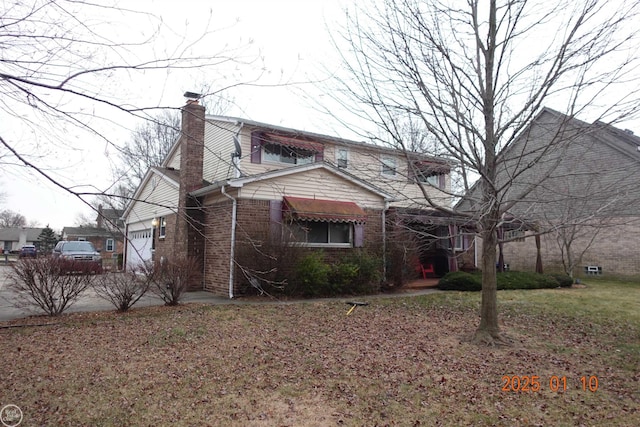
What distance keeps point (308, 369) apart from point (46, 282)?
6375 mm

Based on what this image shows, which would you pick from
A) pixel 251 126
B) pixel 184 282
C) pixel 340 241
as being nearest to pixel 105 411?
pixel 184 282

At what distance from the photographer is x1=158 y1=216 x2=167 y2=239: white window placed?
16.7 meters

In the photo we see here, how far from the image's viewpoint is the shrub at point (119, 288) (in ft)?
31.0

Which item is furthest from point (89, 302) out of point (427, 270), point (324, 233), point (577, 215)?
point (577, 215)

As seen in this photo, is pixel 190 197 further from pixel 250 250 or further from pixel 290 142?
pixel 290 142

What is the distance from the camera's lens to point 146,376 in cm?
545

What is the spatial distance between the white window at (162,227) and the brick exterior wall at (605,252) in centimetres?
1441

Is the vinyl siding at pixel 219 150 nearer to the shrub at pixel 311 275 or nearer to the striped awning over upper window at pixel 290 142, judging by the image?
the striped awning over upper window at pixel 290 142

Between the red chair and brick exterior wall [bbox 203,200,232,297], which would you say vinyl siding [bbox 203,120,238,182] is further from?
the red chair

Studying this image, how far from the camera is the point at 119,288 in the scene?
31.2 ft

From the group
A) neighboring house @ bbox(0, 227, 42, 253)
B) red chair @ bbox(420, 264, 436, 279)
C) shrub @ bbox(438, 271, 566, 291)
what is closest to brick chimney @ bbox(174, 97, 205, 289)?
shrub @ bbox(438, 271, 566, 291)

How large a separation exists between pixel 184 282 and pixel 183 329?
2.87 meters
